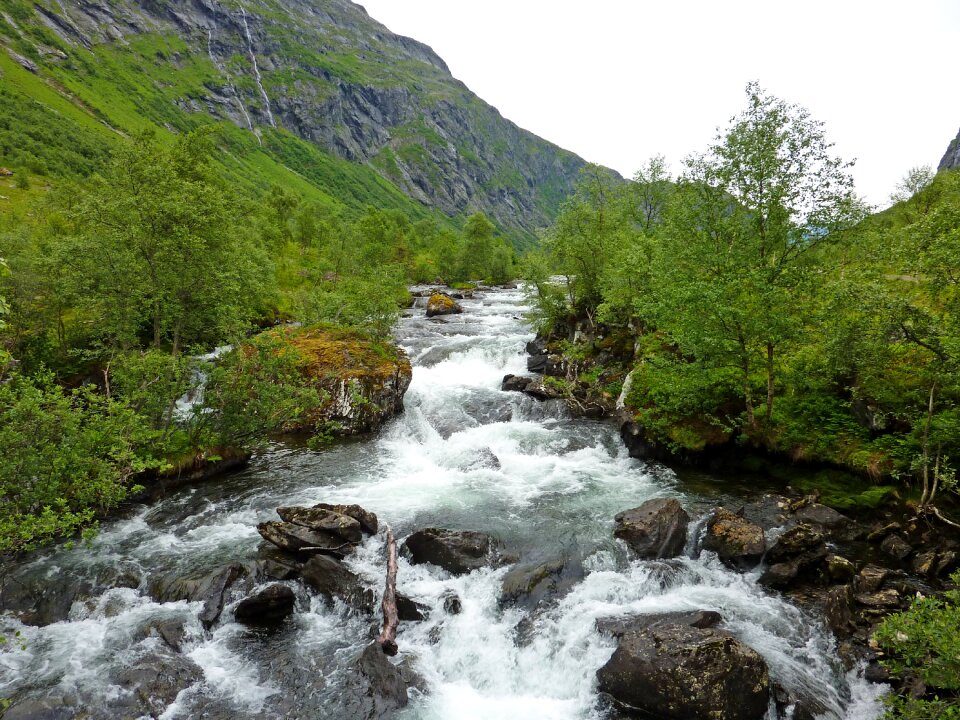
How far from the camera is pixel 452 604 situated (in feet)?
46.7

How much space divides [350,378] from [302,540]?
46.4 ft

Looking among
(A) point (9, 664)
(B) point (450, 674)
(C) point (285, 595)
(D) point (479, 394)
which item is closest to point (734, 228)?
(D) point (479, 394)

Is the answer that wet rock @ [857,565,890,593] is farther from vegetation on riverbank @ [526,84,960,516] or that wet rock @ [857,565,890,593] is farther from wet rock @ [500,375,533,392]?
wet rock @ [500,375,533,392]

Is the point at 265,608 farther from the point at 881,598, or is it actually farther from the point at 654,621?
the point at 881,598

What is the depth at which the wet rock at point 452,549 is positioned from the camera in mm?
16016

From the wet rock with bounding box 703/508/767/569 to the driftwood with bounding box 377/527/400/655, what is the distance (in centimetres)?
1053

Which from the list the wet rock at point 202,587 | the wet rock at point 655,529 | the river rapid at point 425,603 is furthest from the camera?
the wet rock at point 655,529

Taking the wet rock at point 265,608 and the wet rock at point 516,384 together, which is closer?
the wet rock at point 265,608

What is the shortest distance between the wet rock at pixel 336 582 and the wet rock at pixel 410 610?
0.93 metres

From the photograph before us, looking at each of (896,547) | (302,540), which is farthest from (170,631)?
(896,547)

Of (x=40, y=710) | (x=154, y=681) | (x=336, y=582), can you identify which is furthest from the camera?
(x=336, y=582)

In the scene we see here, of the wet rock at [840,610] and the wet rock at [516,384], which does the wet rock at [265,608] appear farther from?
the wet rock at [516,384]

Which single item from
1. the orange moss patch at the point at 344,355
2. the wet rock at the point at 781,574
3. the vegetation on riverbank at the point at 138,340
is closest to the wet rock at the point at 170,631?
the vegetation on riverbank at the point at 138,340

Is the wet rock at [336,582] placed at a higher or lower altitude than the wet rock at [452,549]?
lower
